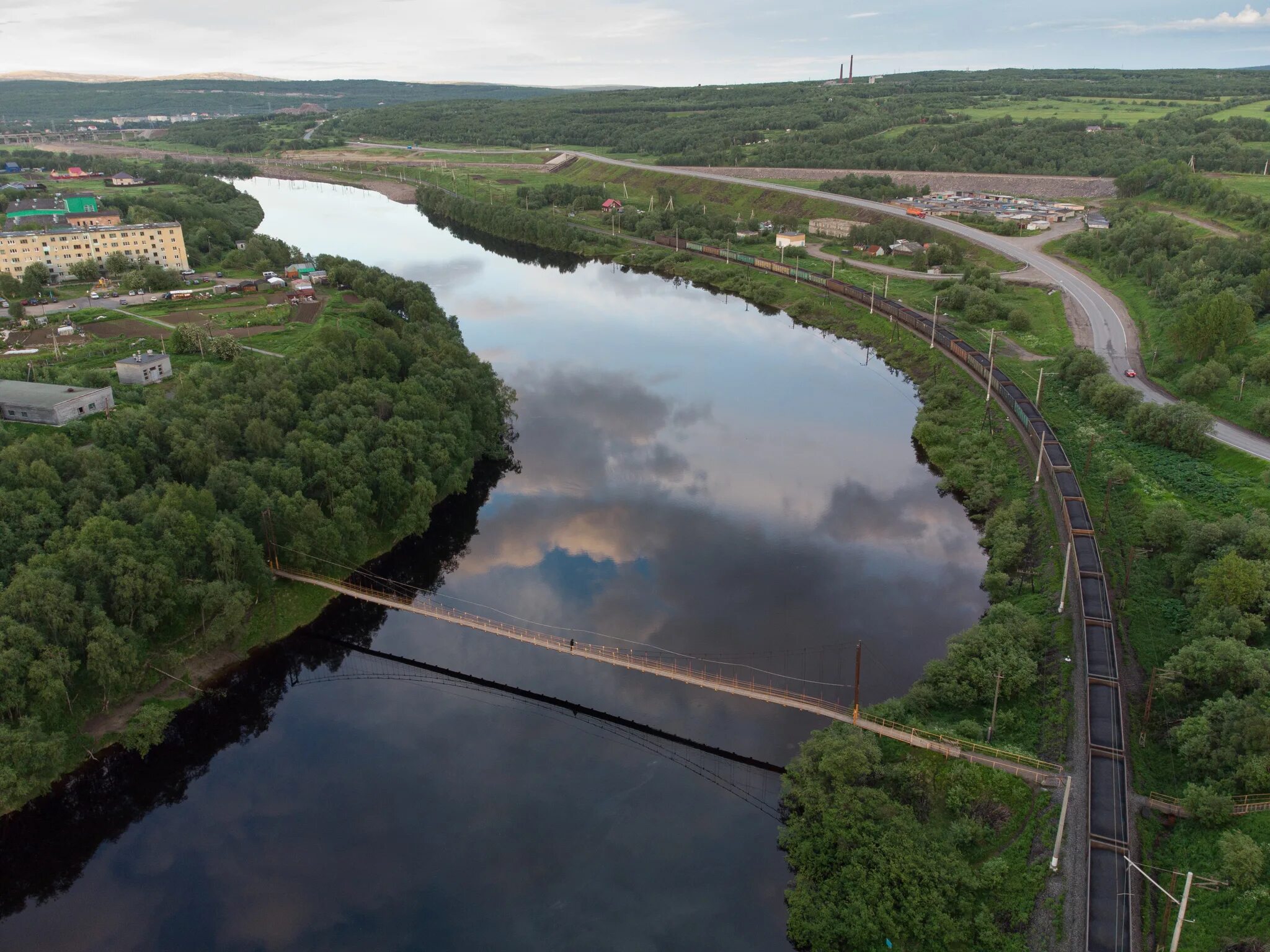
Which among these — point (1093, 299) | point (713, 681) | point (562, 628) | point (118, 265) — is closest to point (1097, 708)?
point (713, 681)

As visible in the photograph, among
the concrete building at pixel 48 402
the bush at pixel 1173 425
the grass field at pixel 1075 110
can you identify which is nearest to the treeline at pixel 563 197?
the grass field at pixel 1075 110

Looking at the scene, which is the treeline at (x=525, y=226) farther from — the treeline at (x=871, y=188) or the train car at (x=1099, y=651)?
the train car at (x=1099, y=651)

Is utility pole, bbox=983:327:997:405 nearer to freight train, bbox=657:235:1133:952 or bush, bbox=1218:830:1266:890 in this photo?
freight train, bbox=657:235:1133:952

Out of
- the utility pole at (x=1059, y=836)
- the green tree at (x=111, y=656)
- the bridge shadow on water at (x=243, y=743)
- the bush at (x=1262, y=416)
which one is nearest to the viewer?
the utility pole at (x=1059, y=836)

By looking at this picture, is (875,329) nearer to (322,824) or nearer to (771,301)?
(771,301)

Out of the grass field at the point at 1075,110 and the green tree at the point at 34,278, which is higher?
the grass field at the point at 1075,110

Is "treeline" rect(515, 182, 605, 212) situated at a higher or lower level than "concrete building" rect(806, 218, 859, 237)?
higher

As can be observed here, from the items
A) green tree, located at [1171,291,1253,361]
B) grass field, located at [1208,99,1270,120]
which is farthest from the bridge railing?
grass field, located at [1208,99,1270,120]

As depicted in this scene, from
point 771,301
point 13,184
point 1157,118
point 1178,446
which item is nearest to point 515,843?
point 1178,446
